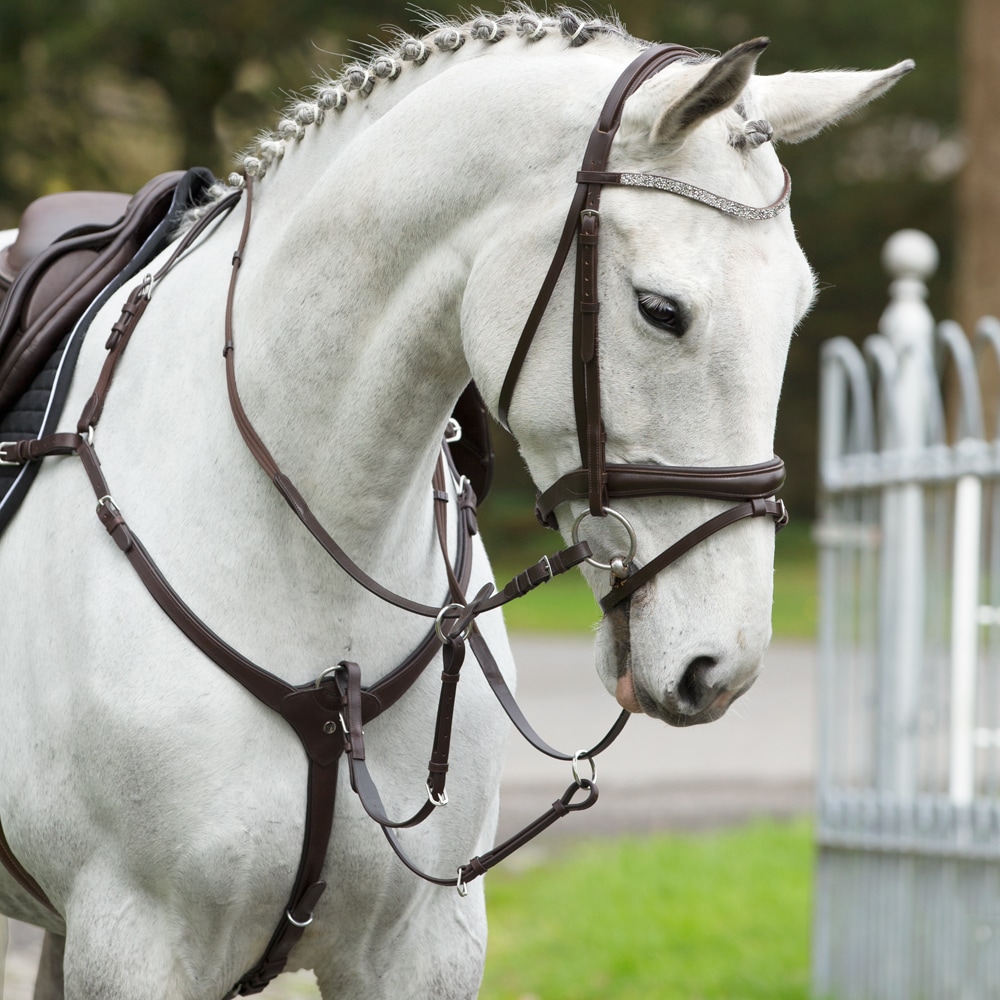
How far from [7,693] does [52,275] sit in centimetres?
85

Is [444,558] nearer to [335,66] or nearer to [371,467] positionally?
[371,467]

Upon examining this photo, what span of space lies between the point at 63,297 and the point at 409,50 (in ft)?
2.79

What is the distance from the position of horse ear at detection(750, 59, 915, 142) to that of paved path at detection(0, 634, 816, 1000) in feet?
12.7

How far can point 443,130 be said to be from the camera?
207cm

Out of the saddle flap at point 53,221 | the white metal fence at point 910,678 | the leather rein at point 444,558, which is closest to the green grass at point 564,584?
the white metal fence at point 910,678

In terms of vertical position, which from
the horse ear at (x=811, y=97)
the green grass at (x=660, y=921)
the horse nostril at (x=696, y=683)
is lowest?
the green grass at (x=660, y=921)

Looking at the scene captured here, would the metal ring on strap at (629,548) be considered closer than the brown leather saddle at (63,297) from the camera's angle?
Yes

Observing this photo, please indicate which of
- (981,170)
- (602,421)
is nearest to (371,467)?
(602,421)

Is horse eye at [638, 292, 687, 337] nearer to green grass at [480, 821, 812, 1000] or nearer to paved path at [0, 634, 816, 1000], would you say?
green grass at [480, 821, 812, 1000]

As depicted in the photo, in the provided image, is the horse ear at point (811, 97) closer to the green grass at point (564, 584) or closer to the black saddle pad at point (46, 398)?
the black saddle pad at point (46, 398)

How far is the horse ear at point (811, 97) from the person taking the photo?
6.68 ft

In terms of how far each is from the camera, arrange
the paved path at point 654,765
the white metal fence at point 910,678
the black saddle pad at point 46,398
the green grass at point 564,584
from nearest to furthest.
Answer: the black saddle pad at point 46,398 < the white metal fence at point 910,678 < the paved path at point 654,765 < the green grass at point 564,584

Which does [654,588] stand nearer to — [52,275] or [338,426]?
[338,426]

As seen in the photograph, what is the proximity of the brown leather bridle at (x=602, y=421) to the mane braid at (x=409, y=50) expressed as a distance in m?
0.21
